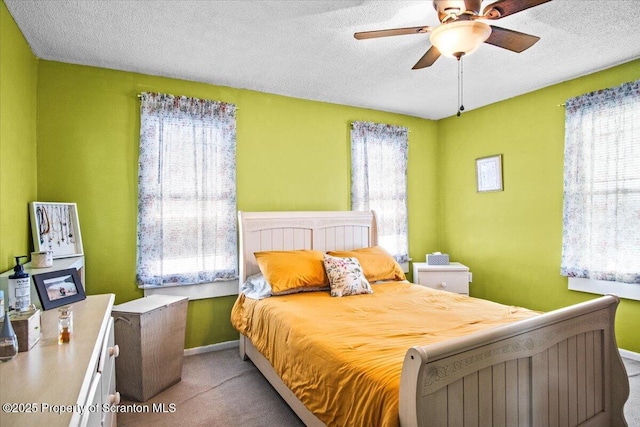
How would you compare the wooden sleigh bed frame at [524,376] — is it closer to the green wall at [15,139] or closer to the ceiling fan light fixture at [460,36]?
the ceiling fan light fixture at [460,36]

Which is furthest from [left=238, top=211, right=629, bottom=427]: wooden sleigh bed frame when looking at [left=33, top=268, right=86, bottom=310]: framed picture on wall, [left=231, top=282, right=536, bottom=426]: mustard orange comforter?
[left=33, top=268, right=86, bottom=310]: framed picture on wall

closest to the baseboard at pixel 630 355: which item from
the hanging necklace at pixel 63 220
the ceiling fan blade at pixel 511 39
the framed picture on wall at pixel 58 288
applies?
the ceiling fan blade at pixel 511 39

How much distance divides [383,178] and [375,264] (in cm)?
130

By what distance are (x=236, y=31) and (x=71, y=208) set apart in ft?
6.26

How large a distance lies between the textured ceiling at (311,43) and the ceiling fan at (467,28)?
0.32m

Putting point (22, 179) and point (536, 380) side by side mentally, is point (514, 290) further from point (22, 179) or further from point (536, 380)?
point (22, 179)

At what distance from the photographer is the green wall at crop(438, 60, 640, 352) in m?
3.47

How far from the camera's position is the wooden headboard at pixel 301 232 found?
11.2 feet

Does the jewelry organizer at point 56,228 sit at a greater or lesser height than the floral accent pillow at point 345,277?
greater

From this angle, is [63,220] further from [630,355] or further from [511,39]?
[630,355]

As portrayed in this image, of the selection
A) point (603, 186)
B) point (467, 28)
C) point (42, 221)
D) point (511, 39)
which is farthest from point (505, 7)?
point (42, 221)

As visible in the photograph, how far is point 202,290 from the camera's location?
11.0 feet

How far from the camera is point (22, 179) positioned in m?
2.45

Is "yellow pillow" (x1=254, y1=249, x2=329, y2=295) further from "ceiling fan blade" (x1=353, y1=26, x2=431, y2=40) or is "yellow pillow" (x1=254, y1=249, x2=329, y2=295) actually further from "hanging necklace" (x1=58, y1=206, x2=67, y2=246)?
"ceiling fan blade" (x1=353, y1=26, x2=431, y2=40)
